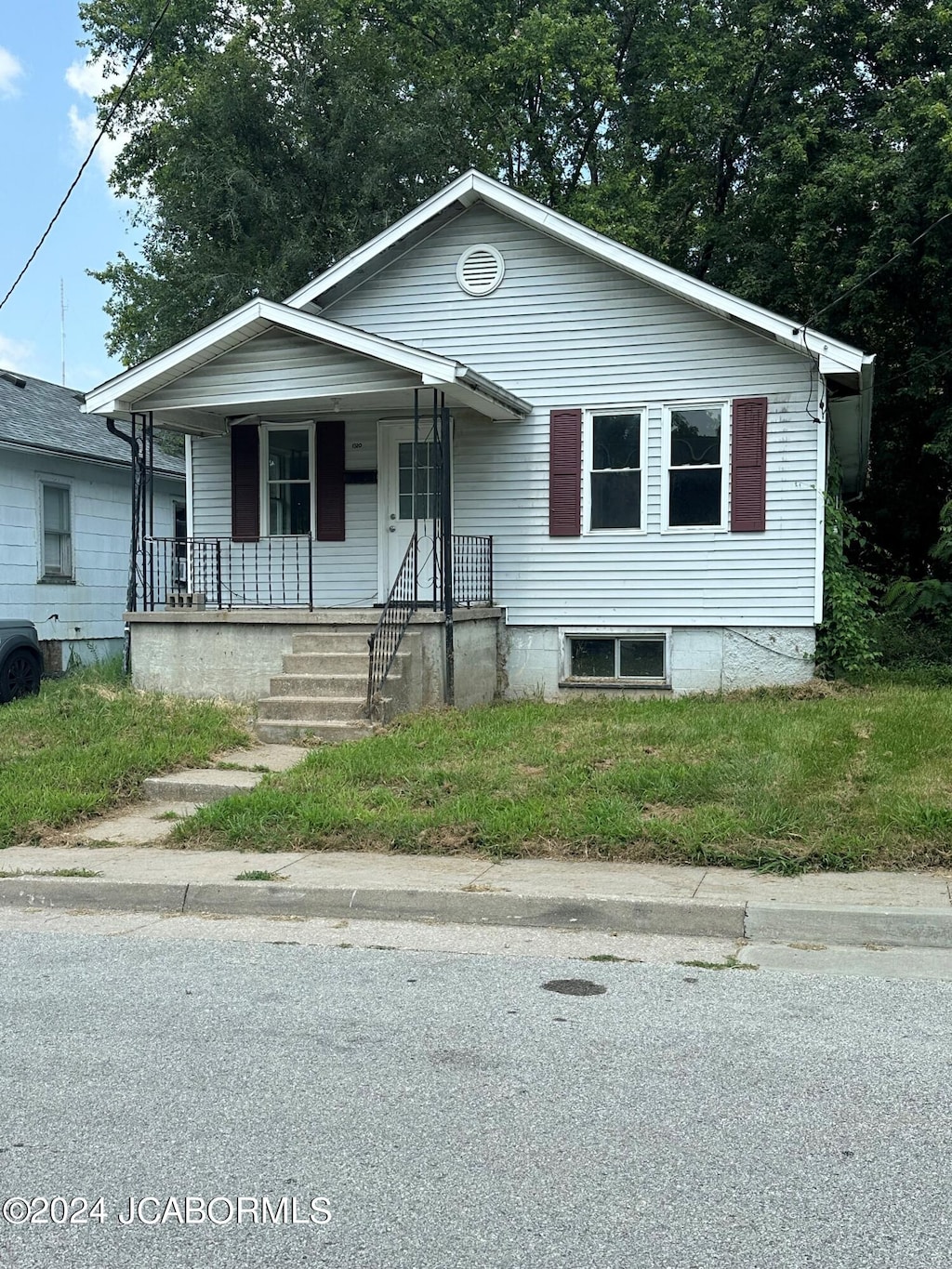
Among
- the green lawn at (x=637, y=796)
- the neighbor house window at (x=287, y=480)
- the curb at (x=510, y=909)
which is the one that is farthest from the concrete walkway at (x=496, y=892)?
the neighbor house window at (x=287, y=480)

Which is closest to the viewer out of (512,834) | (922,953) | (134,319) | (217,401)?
(922,953)

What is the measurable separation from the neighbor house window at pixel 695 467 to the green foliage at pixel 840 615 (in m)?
1.30

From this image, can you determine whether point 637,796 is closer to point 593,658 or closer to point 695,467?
point 593,658

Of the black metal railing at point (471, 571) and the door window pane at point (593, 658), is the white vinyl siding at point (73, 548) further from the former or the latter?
the door window pane at point (593, 658)

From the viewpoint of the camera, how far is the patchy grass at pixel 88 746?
8.73 meters

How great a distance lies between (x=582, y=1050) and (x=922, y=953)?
226cm

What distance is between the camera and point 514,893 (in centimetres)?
659

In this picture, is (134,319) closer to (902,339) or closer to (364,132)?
(364,132)

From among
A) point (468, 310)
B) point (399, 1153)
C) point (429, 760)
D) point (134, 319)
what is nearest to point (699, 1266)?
point (399, 1153)

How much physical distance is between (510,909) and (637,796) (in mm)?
1920

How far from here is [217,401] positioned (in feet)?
42.1

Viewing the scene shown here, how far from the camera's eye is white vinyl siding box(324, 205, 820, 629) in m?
13.3

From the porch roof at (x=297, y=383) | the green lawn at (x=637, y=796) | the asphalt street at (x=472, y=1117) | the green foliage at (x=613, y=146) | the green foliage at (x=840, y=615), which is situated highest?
the green foliage at (x=613, y=146)

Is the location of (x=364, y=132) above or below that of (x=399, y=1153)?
above
